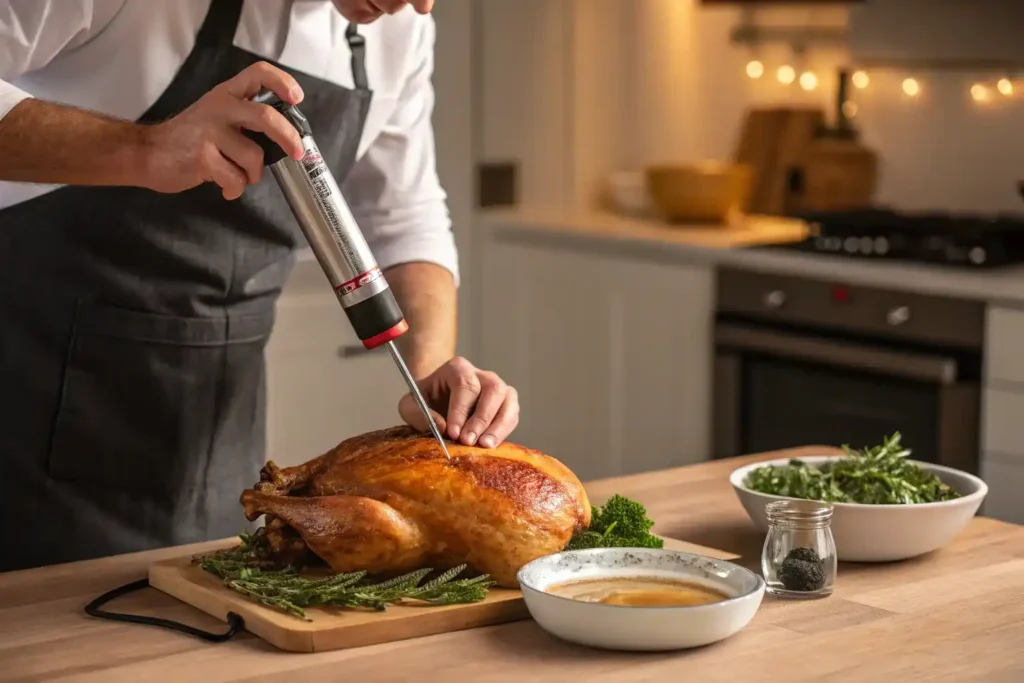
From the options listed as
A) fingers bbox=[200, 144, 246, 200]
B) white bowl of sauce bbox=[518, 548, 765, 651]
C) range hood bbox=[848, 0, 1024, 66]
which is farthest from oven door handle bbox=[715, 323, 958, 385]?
fingers bbox=[200, 144, 246, 200]

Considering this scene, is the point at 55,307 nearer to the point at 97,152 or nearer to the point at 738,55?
the point at 97,152

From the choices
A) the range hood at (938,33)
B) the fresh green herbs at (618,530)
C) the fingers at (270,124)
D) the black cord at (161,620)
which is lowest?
the black cord at (161,620)

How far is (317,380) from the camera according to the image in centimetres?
355

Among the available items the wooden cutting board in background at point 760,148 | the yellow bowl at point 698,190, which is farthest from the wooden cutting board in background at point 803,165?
the yellow bowl at point 698,190

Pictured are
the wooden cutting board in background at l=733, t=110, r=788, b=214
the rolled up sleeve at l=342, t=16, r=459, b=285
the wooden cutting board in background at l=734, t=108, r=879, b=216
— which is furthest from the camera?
Result: the wooden cutting board in background at l=733, t=110, r=788, b=214

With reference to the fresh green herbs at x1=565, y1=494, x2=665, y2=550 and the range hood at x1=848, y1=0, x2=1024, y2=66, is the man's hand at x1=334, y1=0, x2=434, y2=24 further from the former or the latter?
the range hood at x1=848, y1=0, x2=1024, y2=66

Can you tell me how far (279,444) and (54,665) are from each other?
2.32m

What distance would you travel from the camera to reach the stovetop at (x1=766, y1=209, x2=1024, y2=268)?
2977 millimetres

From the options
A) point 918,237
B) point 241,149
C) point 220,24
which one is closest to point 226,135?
point 241,149

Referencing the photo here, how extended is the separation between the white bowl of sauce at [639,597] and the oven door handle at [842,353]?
1790mm

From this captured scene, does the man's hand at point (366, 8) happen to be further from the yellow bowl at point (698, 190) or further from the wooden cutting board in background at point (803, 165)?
the wooden cutting board in background at point (803, 165)

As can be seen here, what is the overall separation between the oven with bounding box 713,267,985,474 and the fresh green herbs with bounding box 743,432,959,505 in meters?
1.42

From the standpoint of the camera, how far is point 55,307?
179 cm

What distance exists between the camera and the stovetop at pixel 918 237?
2.98 metres
